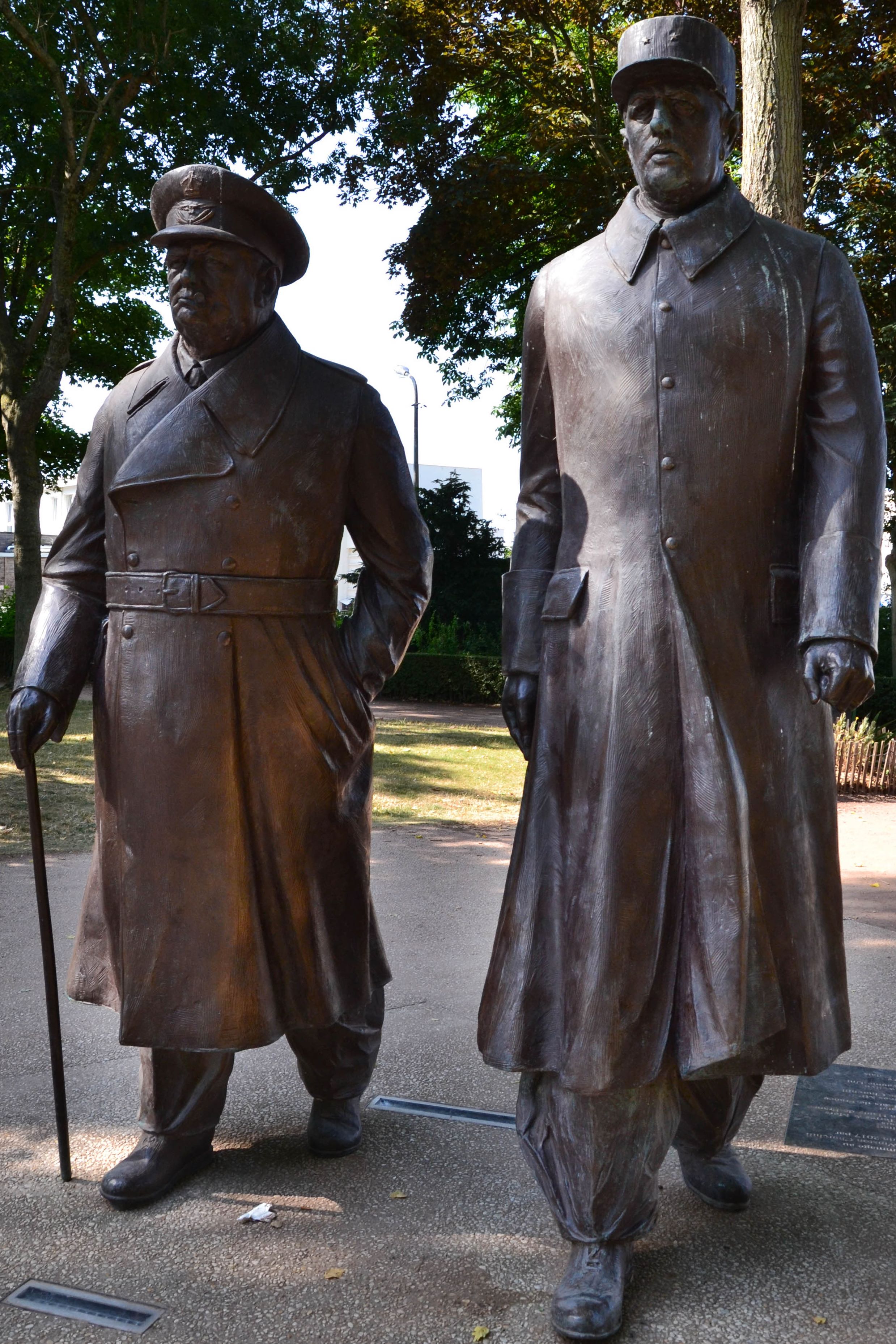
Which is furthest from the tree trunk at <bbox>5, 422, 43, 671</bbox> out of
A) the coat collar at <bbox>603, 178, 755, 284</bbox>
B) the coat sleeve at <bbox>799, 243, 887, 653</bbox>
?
the coat sleeve at <bbox>799, 243, 887, 653</bbox>

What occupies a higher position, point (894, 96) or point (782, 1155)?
point (894, 96)

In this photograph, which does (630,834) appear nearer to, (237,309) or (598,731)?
(598,731)

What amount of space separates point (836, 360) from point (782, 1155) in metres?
2.14

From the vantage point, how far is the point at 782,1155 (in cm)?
343

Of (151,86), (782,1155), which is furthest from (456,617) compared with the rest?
(782,1155)

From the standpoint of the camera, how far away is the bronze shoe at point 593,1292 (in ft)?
8.21

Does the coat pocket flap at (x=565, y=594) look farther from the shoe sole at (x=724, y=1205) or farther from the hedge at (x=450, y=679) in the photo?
the hedge at (x=450, y=679)

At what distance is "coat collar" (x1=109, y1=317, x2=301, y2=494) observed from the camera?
294 centimetres

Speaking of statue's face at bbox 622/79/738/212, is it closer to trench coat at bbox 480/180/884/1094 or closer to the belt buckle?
trench coat at bbox 480/180/884/1094

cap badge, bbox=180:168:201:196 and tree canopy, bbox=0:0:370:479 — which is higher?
tree canopy, bbox=0:0:370:479

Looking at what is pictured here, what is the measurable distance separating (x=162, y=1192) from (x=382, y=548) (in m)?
1.70

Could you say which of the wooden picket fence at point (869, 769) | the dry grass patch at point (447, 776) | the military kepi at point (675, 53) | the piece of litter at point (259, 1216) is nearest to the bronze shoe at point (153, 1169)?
the piece of litter at point (259, 1216)

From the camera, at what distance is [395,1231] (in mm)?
2938

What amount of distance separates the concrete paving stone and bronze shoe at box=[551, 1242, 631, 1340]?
7 centimetres
